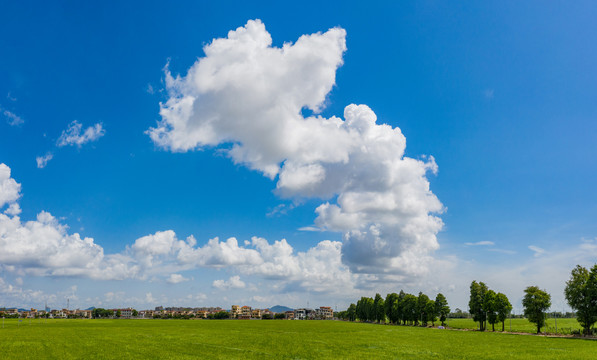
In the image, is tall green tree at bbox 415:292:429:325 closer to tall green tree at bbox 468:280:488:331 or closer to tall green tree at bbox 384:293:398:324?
tall green tree at bbox 384:293:398:324

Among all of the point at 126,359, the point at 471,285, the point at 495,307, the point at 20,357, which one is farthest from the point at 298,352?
the point at 471,285

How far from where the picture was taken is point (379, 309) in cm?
17962

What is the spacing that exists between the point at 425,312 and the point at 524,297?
54.7 meters

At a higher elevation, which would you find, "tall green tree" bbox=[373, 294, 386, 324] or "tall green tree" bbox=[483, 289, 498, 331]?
"tall green tree" bbox=[483, 289, 498, 331]

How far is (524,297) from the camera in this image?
88.7 meters

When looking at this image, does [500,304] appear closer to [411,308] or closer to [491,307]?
[491,307]

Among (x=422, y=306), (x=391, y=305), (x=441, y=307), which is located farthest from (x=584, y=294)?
(x=391, y=305)

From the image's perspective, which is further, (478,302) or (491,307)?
(478,302)

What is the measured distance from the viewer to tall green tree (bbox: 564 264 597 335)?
71312mm

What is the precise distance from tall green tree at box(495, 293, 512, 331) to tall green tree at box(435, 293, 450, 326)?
30.8 m

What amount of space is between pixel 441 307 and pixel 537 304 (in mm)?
47519

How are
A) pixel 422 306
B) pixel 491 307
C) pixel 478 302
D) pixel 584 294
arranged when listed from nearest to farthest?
pixel 584 294 → pixel 491 307 → pixel 478 302 → pixel 422 306

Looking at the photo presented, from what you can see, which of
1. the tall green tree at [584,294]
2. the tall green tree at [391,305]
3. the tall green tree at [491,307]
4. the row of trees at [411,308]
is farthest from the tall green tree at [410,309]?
the tall green tree at [584,294]

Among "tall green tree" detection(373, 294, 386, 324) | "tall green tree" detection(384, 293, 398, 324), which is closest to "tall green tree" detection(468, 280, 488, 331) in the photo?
"tall green tree" detection(384, 293, 398, 324)
